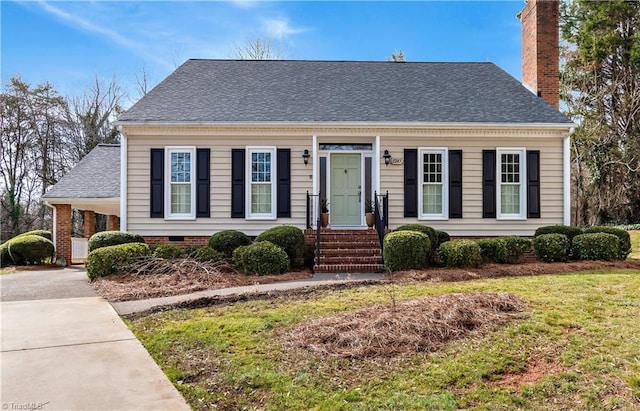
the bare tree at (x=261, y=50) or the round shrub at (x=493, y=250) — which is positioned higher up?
the bare tree at (x=261, y=50)

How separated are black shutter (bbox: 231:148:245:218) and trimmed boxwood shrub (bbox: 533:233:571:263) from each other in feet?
25.3

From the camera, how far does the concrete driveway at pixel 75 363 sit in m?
3.38

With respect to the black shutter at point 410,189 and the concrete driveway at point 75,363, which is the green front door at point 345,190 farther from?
the concrete driveway at point 75,363

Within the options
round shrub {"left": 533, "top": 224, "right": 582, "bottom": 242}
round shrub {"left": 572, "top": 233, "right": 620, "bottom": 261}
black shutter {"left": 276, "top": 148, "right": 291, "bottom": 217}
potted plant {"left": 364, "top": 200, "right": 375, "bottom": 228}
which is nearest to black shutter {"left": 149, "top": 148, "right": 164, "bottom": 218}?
black shutter {"left": 276, "top": 148, "right": 291, "bottom": 217}

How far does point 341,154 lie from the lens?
13.0 meters

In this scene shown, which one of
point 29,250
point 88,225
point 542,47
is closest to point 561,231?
point 542,47

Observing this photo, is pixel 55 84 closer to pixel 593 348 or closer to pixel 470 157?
pixel 470 157

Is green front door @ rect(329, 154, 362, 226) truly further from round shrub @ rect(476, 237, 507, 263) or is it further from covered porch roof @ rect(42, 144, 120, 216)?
covered porch roof @ rect(42, 144, 120, 216)

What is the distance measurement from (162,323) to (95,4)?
31.9 feet

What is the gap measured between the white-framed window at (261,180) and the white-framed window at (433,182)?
4.16 metres

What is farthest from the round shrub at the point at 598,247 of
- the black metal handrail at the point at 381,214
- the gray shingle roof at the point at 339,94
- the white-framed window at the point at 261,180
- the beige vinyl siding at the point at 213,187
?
the white-framed window at the point at 261,180

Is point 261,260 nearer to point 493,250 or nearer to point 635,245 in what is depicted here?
point 493,250

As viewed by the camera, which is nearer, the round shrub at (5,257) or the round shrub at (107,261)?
the round shrub at (107,261)

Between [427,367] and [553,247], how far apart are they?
26.7ft
